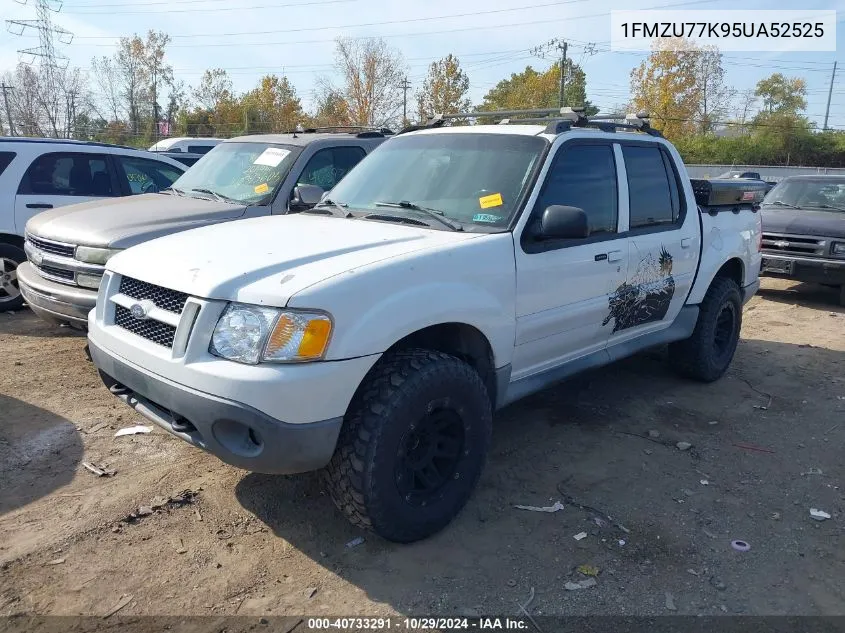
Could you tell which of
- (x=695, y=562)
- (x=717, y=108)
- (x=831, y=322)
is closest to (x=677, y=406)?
(x=695, y=562)

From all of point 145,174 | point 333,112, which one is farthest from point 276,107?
point 145,174

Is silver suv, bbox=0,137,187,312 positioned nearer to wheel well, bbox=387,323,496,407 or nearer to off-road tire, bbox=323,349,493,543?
wheel well, bbox=387,323,496,407

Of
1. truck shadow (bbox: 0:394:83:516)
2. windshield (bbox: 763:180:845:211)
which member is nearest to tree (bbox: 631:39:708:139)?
windshield (bbox: 763:180:845:211)

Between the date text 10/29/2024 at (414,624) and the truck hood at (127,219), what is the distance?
3.43m

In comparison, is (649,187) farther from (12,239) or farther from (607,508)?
(12,239)

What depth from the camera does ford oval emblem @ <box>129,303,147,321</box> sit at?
10.0 feet

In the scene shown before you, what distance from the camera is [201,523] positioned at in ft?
10.8

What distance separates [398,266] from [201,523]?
63.7 inches

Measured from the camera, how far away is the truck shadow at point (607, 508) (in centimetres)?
289

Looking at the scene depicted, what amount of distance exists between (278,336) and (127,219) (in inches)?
132

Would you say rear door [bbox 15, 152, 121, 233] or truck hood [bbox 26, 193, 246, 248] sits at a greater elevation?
rear door [bbox 15, 152, 121, 233]

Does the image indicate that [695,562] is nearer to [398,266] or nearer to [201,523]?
[398,266]

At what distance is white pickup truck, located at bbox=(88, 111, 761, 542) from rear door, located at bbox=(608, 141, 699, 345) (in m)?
0.02

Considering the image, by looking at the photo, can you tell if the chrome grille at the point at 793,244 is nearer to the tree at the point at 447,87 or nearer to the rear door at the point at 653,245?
the rear door at the point at 653,245
